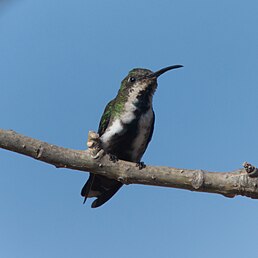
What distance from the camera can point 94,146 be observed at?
4.40 m

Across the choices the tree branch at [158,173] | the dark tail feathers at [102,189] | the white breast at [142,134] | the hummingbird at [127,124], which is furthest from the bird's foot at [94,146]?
the dark tail feathers at [102,189]

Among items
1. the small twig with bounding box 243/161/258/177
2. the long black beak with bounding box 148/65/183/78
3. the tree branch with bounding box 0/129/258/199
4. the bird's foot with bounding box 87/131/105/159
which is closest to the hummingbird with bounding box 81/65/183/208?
the long black beak with bounding box 148/65/183/78

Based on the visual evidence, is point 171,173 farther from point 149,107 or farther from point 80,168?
point 149,107

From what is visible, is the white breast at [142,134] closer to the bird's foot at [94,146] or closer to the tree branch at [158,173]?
the bird's foot at [94,146]

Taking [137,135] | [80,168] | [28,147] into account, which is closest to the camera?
[28,147]

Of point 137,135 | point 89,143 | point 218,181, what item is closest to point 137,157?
point 137,135

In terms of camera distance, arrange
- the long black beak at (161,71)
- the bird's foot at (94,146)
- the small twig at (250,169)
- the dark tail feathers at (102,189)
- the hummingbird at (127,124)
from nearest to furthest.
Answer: the small twig at (250,169), the bird's foot at (94,146), the hummingbird at (127,124), the long black beak at (161,71), the dark tail feathers at (102,189)

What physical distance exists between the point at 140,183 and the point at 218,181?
0.68m

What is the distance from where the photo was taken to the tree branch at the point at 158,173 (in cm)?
395

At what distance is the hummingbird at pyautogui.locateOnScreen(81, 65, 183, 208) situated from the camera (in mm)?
6293

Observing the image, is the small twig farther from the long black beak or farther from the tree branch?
the long black beak

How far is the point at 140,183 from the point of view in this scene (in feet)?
14.2

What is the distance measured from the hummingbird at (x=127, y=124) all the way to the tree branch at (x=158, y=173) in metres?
1.84

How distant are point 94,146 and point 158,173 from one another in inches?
24.9
